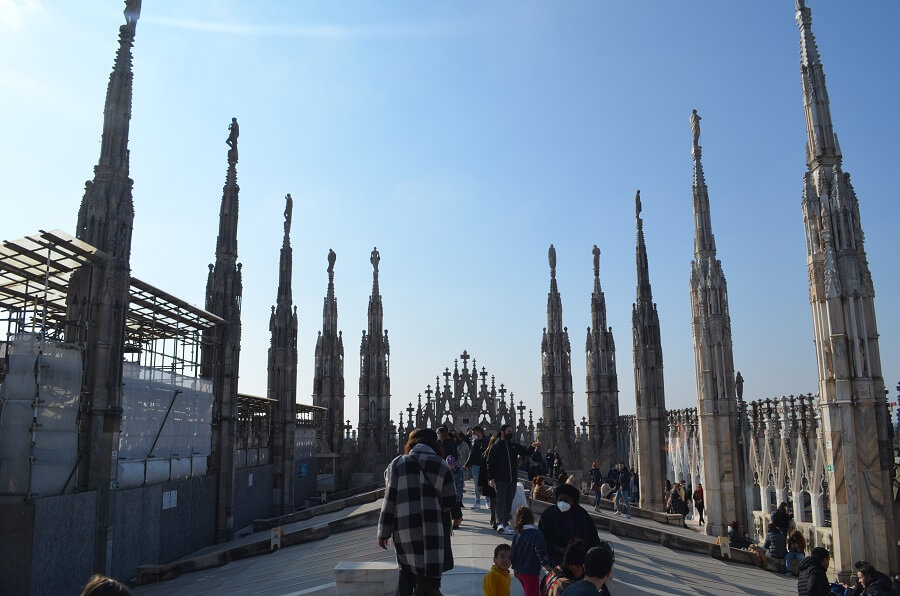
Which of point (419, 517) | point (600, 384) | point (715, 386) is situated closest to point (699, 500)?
point (715, 386)

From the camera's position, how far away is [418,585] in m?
5.52

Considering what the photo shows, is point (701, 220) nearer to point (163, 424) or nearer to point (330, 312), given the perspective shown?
point (163, 424)

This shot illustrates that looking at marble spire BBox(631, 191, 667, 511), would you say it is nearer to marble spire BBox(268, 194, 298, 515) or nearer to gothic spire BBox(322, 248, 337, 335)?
marble spire BBox(268, 194, 298, 515)

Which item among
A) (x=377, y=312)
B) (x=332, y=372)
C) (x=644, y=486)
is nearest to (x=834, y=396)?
(x=644, y=486)

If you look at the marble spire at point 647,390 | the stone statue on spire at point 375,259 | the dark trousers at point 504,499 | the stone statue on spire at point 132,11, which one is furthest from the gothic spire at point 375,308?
the dark trousers at point 504,499

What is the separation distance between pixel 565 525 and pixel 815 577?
3.46 meters

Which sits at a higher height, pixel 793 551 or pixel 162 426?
pixel 162 426

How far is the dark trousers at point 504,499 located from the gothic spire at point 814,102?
8719 millimetres

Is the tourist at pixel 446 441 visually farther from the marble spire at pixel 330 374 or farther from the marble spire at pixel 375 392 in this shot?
the marble spire at pixel 330 374

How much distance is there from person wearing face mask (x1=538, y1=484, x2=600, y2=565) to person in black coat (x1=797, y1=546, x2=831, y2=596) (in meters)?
3.10

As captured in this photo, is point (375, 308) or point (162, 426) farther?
point (375, 308)

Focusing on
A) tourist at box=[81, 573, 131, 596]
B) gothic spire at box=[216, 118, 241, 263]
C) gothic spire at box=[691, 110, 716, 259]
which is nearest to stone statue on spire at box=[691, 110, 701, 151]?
gothic spire at box=[691, 110, 716, 259]

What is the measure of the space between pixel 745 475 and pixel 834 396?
8.05m

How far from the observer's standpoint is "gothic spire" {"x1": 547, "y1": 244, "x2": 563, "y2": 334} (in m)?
35.2
